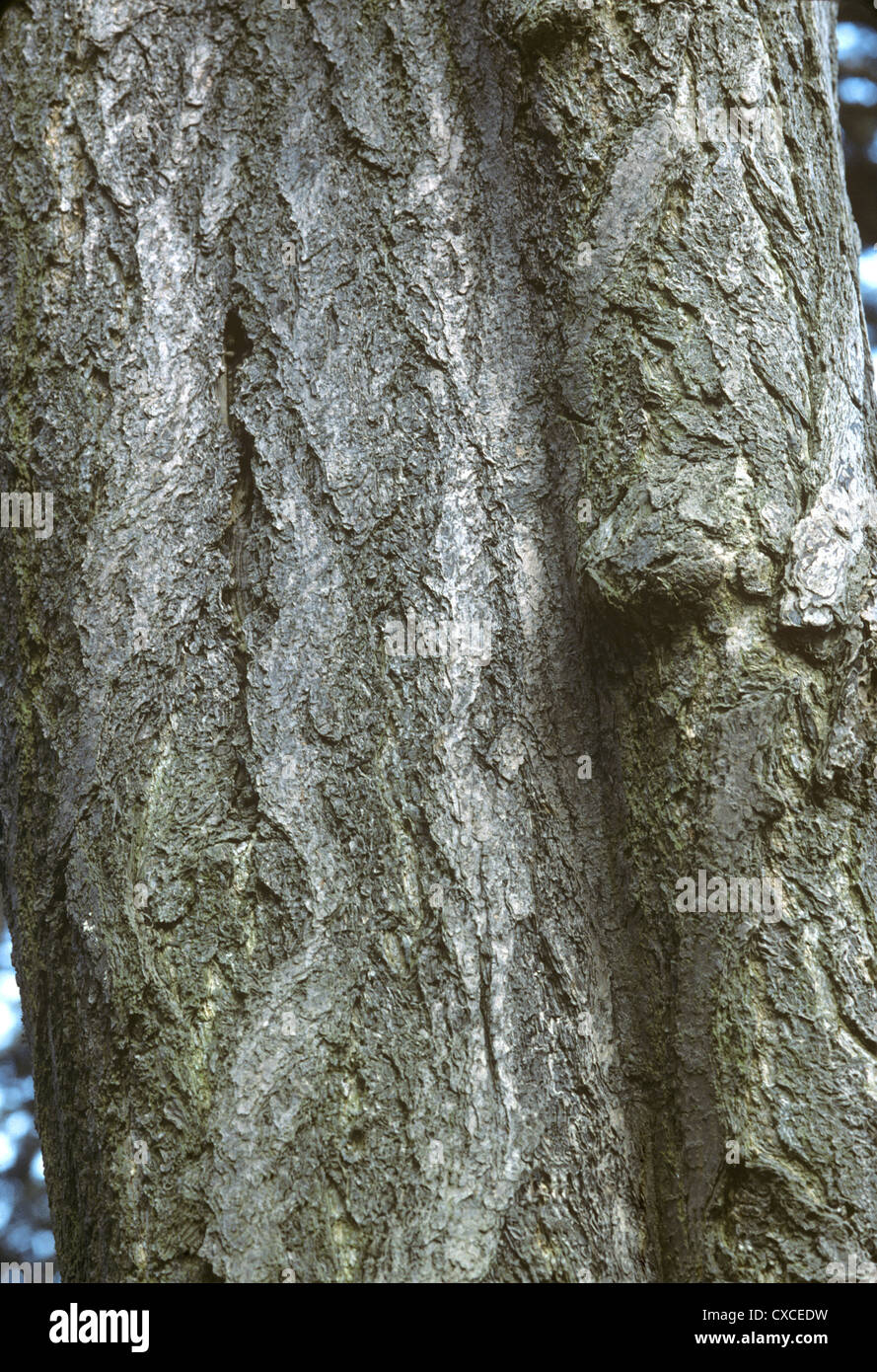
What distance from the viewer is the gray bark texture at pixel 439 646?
1.18 metres

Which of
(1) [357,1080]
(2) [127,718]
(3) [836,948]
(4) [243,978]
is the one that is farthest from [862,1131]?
(2) [127,718]

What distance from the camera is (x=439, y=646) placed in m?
1.34

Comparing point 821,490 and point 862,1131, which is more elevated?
point 821,490

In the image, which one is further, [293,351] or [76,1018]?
[293,351]

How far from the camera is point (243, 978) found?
A: 50.3 inches

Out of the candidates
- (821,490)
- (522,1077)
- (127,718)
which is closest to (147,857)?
(127,718)

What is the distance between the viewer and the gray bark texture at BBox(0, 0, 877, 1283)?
1179mm

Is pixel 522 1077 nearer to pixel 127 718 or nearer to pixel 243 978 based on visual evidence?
pixel 243 978

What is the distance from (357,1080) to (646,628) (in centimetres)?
64
